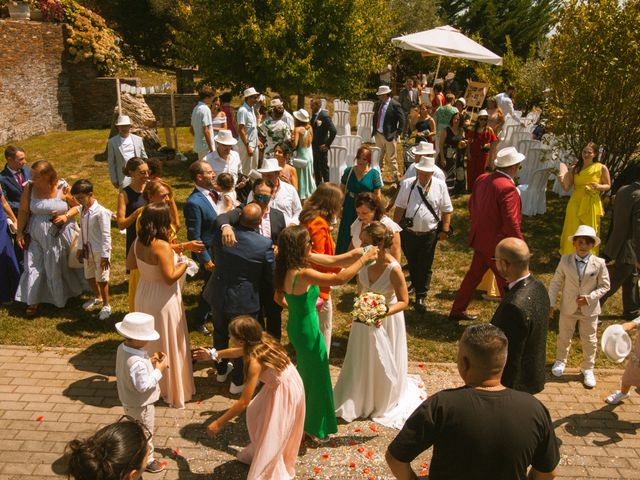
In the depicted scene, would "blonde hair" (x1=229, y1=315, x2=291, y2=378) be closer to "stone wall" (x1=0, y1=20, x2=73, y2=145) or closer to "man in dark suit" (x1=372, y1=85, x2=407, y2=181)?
"man in dark suit" (x1=372, y1=85, x2=407, y2=181)

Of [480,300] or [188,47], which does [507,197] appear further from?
[188,47]

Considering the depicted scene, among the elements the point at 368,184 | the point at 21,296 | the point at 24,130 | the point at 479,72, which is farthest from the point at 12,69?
the point at 479,72

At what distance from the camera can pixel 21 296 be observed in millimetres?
7578

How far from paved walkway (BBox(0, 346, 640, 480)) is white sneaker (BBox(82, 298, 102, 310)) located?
1.05 meters

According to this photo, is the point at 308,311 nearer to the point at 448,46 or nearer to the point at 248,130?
the point at 248,130

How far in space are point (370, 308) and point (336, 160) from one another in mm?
7797

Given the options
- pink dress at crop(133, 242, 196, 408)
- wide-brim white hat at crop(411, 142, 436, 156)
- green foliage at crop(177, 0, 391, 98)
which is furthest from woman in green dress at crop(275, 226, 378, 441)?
green foliage at crop(177, 0, 391, 98)

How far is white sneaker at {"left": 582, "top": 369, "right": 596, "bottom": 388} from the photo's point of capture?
639 cm

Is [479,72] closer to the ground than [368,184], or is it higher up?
higher up

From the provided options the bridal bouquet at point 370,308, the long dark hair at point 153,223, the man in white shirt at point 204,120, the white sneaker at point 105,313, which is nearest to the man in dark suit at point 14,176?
the white sneaker at point 105,313

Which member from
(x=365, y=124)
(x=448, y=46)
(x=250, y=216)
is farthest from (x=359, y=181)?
(x=365, y=124)

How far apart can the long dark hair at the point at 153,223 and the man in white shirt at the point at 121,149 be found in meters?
4.18

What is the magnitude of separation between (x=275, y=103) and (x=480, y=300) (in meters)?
5.21

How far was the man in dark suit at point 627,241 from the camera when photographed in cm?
732
